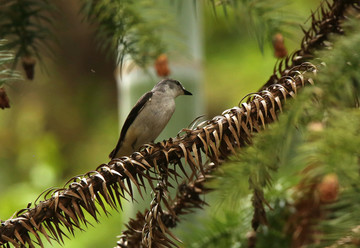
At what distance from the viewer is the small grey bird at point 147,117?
1813 mm

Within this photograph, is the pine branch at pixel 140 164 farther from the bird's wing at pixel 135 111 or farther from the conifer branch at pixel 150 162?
the bird's wing at pixel 135 111

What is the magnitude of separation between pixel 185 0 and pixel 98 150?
1129 millimetres

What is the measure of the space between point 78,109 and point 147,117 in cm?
113

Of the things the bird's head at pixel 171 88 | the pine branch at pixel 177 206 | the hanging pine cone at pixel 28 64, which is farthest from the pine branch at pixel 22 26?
the bird's head at pixel 171 88

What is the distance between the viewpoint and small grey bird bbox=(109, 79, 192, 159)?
1813 millimetres

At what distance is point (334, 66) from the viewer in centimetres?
63

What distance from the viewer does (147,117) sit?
1.90m

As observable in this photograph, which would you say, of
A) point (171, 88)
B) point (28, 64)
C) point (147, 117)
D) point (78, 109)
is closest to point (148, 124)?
point (147, 117)

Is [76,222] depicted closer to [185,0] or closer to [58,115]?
[185,0]

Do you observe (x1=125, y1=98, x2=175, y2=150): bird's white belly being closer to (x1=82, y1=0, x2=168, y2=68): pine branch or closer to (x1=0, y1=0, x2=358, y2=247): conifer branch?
(x1=82, y1=0, x2=168, y2=68): pine branch

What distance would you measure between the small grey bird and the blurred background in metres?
0.30

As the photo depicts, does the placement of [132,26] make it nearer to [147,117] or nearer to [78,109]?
[147,117]

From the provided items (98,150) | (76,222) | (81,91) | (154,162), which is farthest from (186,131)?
(81,91)

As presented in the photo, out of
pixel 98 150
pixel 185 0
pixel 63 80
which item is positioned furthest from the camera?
pixel 63 80
